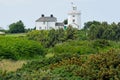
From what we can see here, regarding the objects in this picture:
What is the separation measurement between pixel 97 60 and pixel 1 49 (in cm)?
1221

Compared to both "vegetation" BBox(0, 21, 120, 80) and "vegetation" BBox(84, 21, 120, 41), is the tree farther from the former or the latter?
"vegetation" BBox(0, 21, 120, 80)

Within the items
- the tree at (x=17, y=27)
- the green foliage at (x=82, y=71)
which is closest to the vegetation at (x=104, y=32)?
the tree at (x=17, y=27)

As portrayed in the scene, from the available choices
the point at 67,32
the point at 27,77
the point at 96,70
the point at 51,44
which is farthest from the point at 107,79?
the point at 67,32

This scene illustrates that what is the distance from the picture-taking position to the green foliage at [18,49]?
28.2 metres

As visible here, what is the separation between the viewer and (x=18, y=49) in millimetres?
30938

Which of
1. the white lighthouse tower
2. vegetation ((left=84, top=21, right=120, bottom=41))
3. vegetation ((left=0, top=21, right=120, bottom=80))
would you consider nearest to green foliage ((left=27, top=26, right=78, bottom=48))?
vegetation ((left=84, top=21, right=120, bottom=41))

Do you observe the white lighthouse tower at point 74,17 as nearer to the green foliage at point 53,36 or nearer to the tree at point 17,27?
the tree at point 17,27

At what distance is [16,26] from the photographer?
9300 centimetres

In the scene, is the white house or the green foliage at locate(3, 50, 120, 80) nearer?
the green foliage at locate(3, 50, 120, 80)

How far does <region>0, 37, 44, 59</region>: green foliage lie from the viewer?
28194mm

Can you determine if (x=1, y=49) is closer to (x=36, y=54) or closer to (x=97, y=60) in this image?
(x=36, y=54)

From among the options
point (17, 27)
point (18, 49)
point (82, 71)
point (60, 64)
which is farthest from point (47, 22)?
point (82, 71)

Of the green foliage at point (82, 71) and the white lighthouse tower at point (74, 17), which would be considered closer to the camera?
the green foliage at point (82, 71)

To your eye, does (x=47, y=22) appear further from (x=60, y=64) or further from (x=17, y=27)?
(x=60, y=64)
